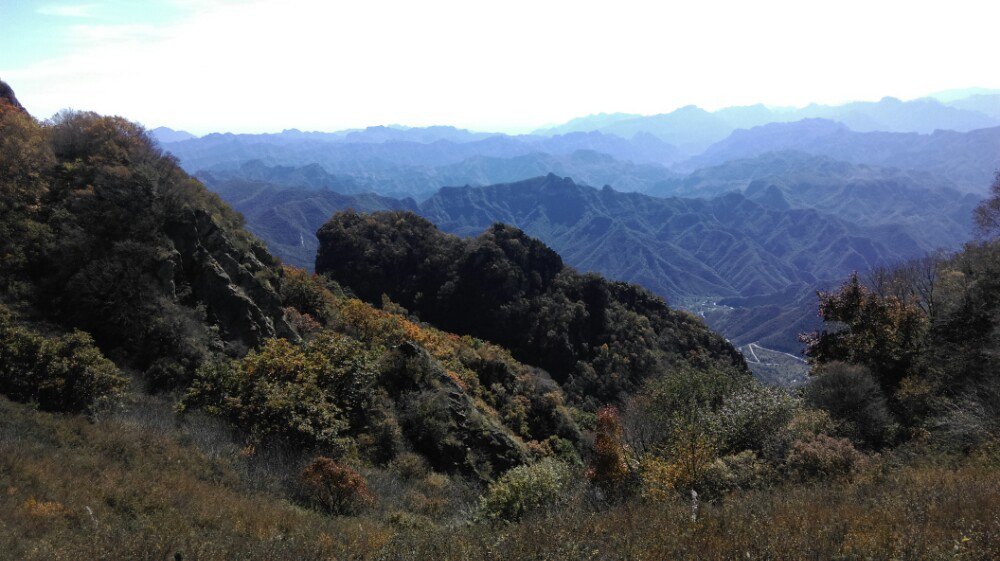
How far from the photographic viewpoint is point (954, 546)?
21.0ft

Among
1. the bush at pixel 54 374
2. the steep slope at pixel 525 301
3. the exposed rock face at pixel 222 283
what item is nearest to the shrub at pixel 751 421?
the exposed rock face at pixel 222 283

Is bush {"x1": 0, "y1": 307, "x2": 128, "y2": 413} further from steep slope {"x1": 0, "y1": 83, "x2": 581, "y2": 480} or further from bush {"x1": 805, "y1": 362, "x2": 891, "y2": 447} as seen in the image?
bush {"x1": 805, "y1": 362, "x2": 891, "y2": 447}

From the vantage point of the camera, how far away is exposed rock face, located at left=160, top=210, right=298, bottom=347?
2167 cm

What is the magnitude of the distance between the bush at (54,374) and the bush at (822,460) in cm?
1896

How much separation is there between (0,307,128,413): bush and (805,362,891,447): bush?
2413 cm

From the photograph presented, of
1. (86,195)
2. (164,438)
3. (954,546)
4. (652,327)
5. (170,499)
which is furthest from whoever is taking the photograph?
(652,327)

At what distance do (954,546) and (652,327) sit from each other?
5926 cm

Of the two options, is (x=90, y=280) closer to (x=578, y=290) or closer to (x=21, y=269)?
(x=21, y=269)

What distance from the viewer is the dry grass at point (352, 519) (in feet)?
23.4

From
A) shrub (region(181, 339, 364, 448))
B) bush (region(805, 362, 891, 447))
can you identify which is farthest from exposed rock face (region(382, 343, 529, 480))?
bush (region(805, 362, 891, 447))

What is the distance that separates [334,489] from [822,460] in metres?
12.9

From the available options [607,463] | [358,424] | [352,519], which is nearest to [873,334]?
[607,463]

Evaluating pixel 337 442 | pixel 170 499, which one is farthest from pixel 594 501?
pixel 170 499

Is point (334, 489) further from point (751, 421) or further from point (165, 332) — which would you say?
point (751, 421)
